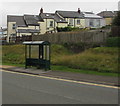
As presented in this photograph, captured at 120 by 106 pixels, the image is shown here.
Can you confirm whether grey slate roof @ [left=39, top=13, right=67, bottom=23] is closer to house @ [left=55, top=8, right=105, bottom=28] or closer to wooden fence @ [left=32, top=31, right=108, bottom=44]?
house @ [left=55, top=8, right=105, bottom=28]

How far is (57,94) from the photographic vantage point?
360 inches

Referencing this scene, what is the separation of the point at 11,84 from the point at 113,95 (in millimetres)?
5119

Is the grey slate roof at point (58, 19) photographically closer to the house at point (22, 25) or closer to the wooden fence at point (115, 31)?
the house at point (22, 25)

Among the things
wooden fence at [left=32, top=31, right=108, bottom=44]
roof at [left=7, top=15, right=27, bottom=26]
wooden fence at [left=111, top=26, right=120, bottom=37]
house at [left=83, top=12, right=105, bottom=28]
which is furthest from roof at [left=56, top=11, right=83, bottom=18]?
wooden fence at [left=111, top=26, right=120, bottom=37]

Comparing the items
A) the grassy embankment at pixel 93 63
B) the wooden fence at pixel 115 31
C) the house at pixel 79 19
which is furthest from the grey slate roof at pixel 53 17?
the grassy embankment at pixel 93 63

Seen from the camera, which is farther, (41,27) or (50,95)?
(41,27)

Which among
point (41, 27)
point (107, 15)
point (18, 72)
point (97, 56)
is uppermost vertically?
point (107, 15)

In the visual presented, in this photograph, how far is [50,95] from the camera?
29.5 ft

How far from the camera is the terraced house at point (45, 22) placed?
52656mm

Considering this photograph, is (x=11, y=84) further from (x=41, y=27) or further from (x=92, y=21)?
(x=92, y=21)

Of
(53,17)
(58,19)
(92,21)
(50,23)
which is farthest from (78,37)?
(92,21)

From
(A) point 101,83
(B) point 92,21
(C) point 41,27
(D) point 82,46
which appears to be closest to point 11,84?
(A) point 101,83

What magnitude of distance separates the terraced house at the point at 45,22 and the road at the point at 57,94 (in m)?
39.9

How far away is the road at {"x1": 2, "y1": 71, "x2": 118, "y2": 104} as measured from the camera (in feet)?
26.2
